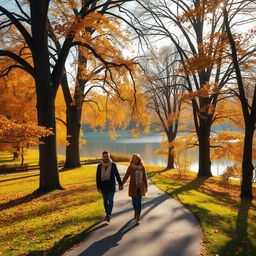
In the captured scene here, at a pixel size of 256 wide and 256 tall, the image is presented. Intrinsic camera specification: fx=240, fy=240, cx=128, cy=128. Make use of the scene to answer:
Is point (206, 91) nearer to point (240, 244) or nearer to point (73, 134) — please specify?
point (240, 244)

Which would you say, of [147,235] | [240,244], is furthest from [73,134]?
[240,244]

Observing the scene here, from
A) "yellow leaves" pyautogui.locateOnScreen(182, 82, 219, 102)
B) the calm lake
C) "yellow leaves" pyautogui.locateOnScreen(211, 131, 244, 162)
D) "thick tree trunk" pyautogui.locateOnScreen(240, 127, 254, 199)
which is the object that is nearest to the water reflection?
the calm lake

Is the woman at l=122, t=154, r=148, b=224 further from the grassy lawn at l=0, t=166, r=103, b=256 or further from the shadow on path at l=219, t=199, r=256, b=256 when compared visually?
the shadow on path at l=219, t=199, r=256, b=256

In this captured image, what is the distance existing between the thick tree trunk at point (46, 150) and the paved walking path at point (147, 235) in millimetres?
4409

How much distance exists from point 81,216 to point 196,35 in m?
14.8

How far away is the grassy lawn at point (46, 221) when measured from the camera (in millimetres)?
4914

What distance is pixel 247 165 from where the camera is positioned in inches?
408

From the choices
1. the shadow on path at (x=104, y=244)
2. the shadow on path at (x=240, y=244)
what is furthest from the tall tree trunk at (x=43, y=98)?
the shadow on path at (x=240, y=244)

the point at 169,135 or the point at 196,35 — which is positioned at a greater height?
the point at 196,35

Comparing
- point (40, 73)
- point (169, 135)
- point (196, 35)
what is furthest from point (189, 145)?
point (40, 73)

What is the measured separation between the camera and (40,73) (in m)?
10.7

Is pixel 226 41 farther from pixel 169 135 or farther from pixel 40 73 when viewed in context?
pixel 169 135

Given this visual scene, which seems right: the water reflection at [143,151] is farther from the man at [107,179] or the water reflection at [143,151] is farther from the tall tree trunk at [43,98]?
the man at [107,179]

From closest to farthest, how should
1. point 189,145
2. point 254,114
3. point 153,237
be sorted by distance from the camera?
point 153,237 → point 254,114 → point 189,145
